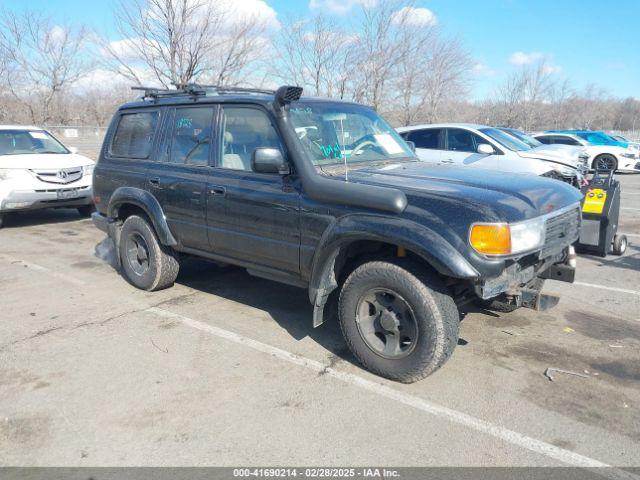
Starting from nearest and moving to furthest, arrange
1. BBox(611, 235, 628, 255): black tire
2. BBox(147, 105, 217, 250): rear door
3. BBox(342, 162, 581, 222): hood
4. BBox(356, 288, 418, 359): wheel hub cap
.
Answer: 1. BBox(342, 162, 581, 222): hood
2. BBox(356, 288, 418, 359): wheel hub cap
3. BBox(147, 105, 217, 250): rear door
4. BBox(611, 235, 628, 255): black tire

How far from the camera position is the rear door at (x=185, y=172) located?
4.65 metres

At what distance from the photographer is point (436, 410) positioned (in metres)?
3.28

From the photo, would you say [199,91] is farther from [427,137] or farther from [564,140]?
[564,140]

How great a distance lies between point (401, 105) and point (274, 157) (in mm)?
19813

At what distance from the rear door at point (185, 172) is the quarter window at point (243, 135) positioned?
0.64 feet

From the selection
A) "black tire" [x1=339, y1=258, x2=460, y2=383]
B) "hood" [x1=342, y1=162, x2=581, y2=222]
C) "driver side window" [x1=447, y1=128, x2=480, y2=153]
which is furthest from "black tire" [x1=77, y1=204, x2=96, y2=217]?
"black tire" [x1=339, y1=258, x2=460, y2=383]

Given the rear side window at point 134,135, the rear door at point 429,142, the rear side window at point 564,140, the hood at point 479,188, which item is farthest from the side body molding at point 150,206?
the rear side window at point 564,140

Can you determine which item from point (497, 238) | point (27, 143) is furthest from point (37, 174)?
point (497, 238)

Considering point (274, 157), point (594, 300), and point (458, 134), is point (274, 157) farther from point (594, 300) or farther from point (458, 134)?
point (458, 134)

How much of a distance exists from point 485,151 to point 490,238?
21.5 ft

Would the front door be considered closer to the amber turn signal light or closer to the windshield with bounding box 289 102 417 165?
the windshield with bounding box 289 102 417 165

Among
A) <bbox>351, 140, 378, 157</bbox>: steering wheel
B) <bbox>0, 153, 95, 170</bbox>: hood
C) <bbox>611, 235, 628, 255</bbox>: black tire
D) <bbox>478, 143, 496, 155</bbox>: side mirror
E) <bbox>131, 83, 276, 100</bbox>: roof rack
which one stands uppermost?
<bbox>131, 83, 276, 100</bbox>: roof rack

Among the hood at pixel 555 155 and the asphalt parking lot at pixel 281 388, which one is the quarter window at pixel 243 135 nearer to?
the asphalt parking lot at pixel 281 388

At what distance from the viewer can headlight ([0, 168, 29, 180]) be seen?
8688mm
